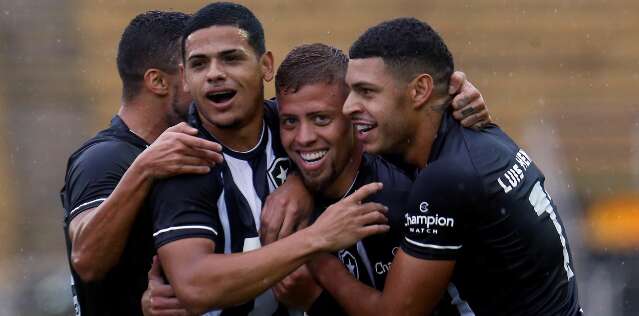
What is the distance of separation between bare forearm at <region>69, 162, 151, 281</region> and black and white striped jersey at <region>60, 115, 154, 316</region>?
11 cm

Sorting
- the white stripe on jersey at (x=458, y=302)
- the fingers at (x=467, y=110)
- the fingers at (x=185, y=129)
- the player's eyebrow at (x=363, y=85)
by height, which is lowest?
the white stripe on jersey at (x=458, y=302)

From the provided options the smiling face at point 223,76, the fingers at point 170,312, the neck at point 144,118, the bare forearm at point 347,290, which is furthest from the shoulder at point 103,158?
the bare forearm at point 347,290

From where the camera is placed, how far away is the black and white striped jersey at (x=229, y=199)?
4410 mm

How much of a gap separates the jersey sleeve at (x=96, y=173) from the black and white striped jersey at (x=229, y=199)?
0.36 metres

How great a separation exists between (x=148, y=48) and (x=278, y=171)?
0.93m

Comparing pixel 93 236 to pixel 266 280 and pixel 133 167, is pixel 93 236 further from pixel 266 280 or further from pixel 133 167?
pixel 266 280

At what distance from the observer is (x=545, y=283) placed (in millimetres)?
4586

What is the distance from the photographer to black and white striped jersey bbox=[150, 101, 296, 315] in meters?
4.41

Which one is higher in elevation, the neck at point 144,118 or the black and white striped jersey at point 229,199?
the neck at point 144,118

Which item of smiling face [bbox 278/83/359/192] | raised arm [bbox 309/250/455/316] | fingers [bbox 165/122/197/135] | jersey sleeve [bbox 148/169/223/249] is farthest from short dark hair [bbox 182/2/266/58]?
raised arm [bbox 309/250/455/316]

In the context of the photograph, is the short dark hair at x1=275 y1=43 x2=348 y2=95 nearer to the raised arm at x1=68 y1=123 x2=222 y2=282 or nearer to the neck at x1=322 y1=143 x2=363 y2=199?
the neck at x1=322 y1=143 x2=363 y2=199

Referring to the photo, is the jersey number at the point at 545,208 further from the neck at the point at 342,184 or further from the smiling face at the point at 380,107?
the neck at the point at 342,184

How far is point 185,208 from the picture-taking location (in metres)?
4.41

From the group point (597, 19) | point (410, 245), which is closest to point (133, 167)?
point (410, 245)
